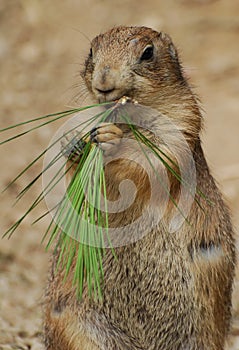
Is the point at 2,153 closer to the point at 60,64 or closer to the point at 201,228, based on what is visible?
the point at 60,64

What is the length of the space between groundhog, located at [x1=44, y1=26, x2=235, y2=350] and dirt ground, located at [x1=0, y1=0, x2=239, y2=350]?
268 centimetres

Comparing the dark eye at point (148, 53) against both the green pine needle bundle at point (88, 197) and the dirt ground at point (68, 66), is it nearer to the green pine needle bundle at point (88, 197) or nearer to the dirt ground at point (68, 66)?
the green pine needle bundle at point (88, 197)

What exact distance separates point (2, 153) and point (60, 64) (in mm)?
1652

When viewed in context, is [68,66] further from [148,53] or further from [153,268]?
[153,268]

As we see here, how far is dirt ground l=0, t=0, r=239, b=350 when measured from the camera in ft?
27.3

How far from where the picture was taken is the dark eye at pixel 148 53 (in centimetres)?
492

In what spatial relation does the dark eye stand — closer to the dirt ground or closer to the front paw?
the front paw

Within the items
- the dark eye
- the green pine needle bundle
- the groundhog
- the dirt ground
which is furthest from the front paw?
the dirt ground

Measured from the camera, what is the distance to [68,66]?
9930 millimetres

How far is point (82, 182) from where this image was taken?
185 inches

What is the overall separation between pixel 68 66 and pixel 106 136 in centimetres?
543

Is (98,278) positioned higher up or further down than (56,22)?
further down

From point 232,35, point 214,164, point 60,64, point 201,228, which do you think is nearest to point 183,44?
point 232,35

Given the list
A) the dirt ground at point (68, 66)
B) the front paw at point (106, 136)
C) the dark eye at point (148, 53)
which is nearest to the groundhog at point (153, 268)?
the dark eye at point (148, 53)
